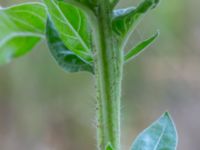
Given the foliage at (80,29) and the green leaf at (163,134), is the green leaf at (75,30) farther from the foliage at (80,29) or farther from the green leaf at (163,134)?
the green leaf at (163,134)

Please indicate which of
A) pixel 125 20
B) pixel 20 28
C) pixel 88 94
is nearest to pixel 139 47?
pixel 125 20

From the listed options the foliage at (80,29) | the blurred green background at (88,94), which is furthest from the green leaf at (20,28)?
the blurred green background at (88,94)

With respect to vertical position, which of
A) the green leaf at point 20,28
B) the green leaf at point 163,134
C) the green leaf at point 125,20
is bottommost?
the green leaf at point 163,134

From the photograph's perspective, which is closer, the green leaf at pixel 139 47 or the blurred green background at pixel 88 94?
the green leaf at pixel 139 47

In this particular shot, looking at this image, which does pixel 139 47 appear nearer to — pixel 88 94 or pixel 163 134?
pixel 163 134

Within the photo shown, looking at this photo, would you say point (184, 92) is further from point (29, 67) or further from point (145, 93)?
point (29, 67)

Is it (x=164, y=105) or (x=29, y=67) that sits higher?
(x=29, y=67)

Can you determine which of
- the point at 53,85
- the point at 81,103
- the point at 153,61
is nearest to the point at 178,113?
the point at 153,61
